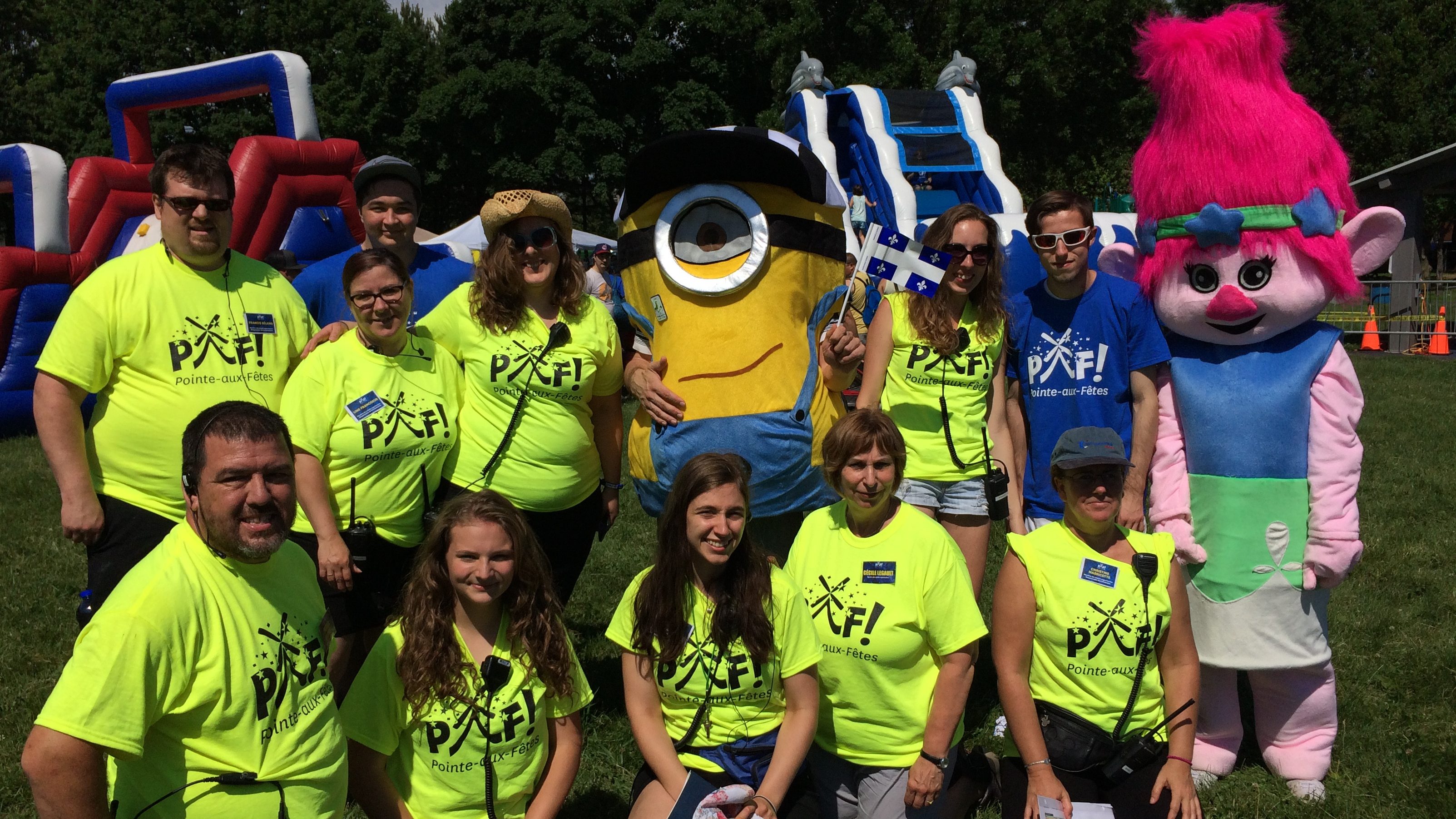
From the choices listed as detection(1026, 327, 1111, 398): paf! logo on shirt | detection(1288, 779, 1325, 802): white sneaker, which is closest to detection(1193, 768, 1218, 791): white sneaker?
detection(1288, 779, 1325, 802): white sneaker

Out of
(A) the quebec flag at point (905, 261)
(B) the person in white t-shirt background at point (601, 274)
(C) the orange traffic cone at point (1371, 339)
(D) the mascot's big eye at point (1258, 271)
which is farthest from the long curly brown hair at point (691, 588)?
(C) the orange traffic cone at point (1371, 339)

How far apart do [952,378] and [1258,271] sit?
3.55 ft

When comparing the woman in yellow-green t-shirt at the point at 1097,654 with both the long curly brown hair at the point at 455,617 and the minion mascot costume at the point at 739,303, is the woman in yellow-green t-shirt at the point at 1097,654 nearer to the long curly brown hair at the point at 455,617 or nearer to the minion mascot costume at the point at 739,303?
the minion mascot costume at the point at 739,303

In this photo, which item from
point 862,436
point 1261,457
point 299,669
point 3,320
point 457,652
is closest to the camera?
point 299,669

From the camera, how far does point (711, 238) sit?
3891 mm

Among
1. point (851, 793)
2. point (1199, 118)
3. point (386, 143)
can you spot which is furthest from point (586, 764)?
point (386, 143)

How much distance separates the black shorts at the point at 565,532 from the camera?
3.75 m

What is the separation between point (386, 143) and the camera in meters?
26.5

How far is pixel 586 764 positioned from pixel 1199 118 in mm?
3219

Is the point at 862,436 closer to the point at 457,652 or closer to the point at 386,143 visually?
the point at 457,652

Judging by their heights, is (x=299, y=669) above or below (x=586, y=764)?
above

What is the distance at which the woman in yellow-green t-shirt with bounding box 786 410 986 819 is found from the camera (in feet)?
10.4

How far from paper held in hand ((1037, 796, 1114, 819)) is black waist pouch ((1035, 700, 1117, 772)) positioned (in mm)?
135

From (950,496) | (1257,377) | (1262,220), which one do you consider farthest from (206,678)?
(1262,220)
